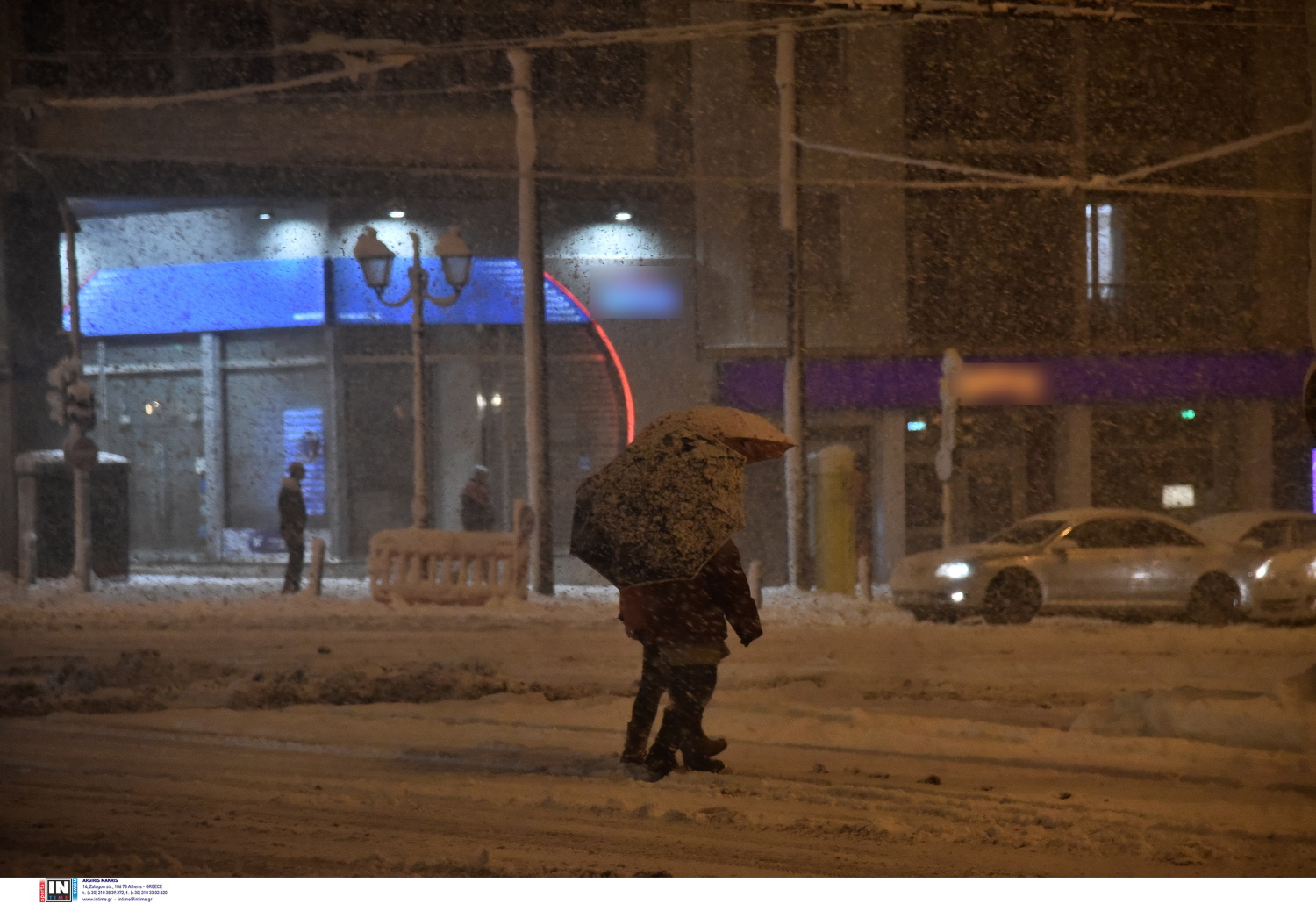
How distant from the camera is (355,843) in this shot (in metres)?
4.84

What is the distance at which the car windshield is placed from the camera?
13812 millimetres

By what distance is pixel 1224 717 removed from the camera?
6262mm

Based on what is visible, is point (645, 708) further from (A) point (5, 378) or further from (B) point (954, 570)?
(A) point (5, 378)

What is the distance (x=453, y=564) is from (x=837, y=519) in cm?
523

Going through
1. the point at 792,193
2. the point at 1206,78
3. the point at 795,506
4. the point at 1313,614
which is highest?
the point at 1206,78

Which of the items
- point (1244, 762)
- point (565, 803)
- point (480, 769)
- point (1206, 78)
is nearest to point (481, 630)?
point (480, 769)

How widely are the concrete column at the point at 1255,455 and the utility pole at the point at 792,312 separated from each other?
8984 mm

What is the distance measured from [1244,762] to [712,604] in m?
2.69

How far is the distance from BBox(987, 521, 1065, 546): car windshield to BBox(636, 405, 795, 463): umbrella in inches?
341

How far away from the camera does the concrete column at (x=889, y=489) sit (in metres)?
19.9

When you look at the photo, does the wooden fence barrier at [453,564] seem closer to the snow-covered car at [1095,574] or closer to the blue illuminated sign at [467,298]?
the snow-covered car at [1095,574]

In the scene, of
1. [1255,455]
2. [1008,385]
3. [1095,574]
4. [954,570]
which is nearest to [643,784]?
[954,570]

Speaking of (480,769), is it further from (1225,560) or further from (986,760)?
(1225,560)

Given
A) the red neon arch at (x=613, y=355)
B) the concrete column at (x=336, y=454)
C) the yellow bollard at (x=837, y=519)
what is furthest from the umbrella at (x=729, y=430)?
the concrete column at (x=336, y=454)
